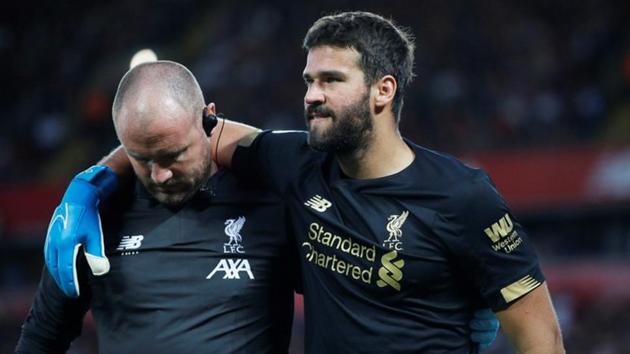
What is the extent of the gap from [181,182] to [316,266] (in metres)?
0.48

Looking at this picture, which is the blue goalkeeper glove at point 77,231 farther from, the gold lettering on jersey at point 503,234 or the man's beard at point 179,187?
the gold lettering on jersey at point 503,234

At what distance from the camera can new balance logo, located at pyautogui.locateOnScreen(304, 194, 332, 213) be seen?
3.32 metres

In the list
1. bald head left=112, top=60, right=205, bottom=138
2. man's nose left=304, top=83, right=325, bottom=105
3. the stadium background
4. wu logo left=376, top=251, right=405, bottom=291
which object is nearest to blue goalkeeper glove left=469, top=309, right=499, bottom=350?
wu logo left=376, top=251, right=405, bottom=291

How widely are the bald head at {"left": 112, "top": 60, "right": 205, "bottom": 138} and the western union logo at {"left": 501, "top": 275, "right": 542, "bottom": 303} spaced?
3.43 ft

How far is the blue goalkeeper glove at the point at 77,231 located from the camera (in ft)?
10.7

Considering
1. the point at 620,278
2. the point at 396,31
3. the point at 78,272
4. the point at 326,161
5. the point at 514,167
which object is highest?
the point at 396,31

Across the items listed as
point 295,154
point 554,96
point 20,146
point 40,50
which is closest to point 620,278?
point 554,96

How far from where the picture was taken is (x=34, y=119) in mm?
16438

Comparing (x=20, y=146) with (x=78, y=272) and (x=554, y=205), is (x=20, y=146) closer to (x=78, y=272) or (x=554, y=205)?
(x=554, y=205)

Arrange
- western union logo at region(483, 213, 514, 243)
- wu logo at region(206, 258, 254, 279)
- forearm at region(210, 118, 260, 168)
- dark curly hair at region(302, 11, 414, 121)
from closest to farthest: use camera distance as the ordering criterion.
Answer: western union logo at region(483, 213, 514, 243), dark curly hair at region(302, 11, 414, 121), wu logo at region(206, 258, 254, 279), forearm at region(210, 118, 260, 168)

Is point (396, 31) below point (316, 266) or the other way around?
the other way around

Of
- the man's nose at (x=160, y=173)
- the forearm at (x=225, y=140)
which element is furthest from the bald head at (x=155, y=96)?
the forearm at (x=225, y=140)

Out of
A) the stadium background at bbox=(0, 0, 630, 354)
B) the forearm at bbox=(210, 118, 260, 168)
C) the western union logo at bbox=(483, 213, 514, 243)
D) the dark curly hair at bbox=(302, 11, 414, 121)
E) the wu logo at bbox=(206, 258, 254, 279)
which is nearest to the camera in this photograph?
the western union logo at bbox=(483, 213, 514, 243)

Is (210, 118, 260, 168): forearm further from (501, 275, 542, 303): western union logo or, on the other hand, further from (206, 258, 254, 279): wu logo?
(501, 275, 542, 303): western union logo
